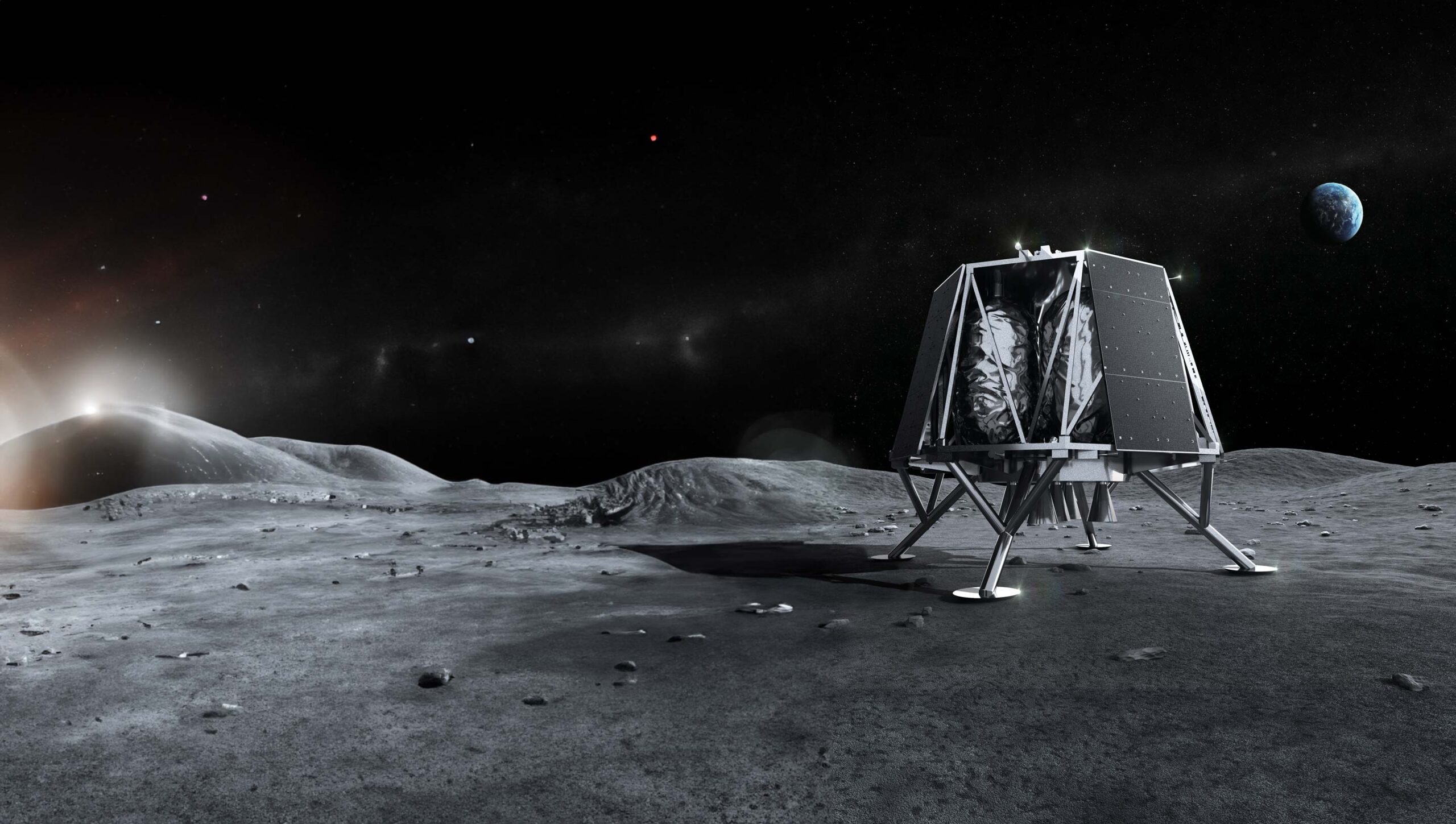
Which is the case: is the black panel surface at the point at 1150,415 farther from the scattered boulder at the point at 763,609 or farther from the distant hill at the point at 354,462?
the distant hill at the point at 354,462

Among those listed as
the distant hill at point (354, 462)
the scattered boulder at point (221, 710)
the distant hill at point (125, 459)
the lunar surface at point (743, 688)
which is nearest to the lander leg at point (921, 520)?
the lunar surface at point (743, 688)

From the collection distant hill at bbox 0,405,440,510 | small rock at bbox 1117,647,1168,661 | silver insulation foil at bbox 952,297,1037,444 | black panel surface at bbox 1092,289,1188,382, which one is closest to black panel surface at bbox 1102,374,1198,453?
black panel surface at bbox 1092,289,1188,382

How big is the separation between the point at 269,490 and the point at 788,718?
31.7m

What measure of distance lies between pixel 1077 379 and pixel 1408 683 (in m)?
4.31

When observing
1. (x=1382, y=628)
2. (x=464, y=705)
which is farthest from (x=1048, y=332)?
(x=464, y=705)

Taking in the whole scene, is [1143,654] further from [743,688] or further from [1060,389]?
[1060,389]

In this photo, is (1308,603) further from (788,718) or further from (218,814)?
(218,814)

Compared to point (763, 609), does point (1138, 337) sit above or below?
above

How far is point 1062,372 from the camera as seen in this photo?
8.35 metres

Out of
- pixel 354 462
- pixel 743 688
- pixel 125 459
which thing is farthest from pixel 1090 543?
pixel 354 462

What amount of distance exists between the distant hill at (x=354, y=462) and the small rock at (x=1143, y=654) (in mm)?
46591

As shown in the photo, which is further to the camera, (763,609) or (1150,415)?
(1150,415)

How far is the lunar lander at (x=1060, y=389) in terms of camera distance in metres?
7.99

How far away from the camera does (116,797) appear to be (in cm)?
350
